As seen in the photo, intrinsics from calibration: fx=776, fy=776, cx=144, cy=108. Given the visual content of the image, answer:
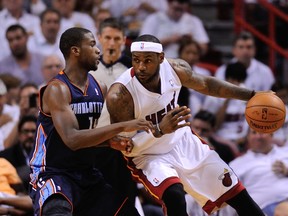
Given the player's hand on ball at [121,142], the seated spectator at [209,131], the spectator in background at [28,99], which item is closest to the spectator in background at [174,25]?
the seated spectator at [209,131]

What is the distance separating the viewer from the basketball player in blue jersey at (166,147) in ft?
19.3

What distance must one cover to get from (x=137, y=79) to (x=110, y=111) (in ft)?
1.11

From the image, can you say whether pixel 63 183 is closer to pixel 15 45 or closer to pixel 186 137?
pixel 186 137

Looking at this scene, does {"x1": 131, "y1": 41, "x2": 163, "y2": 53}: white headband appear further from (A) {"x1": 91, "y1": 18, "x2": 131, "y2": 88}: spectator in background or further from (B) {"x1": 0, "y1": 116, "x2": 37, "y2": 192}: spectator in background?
(B) {"x1": 0, "y1": 116, "x2": 37, "y2": 192}: spectator in background

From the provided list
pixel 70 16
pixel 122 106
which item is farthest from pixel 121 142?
pixel 70 16

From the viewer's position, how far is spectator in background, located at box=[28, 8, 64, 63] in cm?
1005

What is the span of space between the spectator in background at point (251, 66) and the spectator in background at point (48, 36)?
2.17 m

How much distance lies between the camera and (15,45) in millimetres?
9758

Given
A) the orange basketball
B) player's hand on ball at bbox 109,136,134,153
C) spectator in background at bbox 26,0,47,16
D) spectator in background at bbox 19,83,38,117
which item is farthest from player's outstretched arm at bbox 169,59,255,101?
spectator in background at bbox 26,0,47,16

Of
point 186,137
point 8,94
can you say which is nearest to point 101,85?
point 186,137

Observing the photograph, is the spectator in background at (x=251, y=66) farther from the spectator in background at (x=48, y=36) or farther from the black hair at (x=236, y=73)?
the spectator in background at (x=48, y=36)

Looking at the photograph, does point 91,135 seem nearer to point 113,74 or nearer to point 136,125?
point 136,125

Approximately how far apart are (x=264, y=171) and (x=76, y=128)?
320 cm

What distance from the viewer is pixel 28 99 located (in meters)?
8.89
